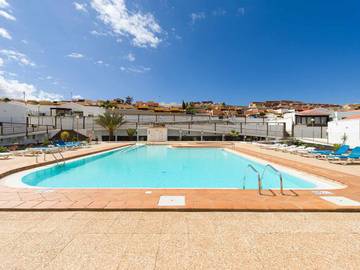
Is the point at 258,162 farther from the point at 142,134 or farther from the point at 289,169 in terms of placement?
the point at 142,134

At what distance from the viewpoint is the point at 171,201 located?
4250mm

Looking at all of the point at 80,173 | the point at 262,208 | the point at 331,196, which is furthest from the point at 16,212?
the point at 331,196

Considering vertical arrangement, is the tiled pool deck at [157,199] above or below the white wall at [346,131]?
below

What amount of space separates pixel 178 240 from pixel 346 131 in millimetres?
18328

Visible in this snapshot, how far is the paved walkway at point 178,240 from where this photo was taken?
239 cm

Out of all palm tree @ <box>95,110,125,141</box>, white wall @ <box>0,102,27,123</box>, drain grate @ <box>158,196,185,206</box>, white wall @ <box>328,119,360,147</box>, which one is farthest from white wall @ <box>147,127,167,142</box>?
drain grate @ <box>158,196,185,206</box>

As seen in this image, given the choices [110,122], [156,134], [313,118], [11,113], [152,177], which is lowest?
[152,177]

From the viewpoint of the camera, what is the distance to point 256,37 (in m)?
25.1

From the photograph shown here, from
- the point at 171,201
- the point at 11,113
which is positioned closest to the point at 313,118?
the point at 171,201

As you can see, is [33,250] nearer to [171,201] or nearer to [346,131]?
[171,201]

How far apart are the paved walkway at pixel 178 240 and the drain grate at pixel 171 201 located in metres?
0.34

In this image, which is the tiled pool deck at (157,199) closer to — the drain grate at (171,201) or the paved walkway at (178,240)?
the drain grate at (171,201)

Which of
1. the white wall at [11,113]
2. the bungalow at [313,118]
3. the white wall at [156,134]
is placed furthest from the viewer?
the bungalow at [313,118]

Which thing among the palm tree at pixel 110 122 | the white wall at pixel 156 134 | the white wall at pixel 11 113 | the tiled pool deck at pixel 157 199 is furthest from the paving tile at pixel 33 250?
the palm tree at pixel 110 122
